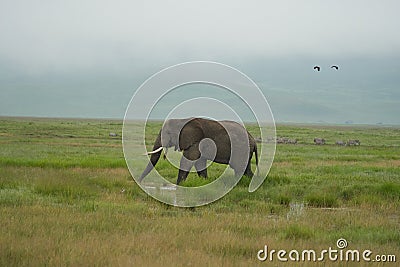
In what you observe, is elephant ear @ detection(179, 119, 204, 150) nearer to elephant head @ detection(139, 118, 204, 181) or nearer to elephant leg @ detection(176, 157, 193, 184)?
elephant head @ detection(139, 118, 204, 181)

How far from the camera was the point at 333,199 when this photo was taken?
12492mm

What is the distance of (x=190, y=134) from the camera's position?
1455cm

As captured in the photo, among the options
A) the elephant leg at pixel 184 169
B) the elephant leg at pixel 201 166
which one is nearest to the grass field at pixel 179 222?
the elephant leg at pixel 184 169

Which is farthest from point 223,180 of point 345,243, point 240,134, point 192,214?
point 345,243

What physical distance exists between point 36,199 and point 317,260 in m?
7.02

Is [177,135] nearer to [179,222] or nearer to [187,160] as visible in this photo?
[187,160]

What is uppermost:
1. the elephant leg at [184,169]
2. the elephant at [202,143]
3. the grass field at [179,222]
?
the elephant at [202,143]

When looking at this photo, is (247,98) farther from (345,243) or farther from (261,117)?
(345,243)

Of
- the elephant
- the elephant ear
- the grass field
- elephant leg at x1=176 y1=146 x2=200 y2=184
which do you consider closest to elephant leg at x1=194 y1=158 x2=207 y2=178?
the elephant

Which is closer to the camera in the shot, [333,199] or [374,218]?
[374,218]

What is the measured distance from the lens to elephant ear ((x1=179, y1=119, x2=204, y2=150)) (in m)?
14.5

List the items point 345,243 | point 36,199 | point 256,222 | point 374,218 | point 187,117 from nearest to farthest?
point 345,243 → point 256,222 → point 374,218 → point 36,199 → point 187,117

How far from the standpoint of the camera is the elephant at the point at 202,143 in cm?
1453

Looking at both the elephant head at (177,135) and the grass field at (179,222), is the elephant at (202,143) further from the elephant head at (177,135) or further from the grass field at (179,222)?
the grass field at (179,222)
